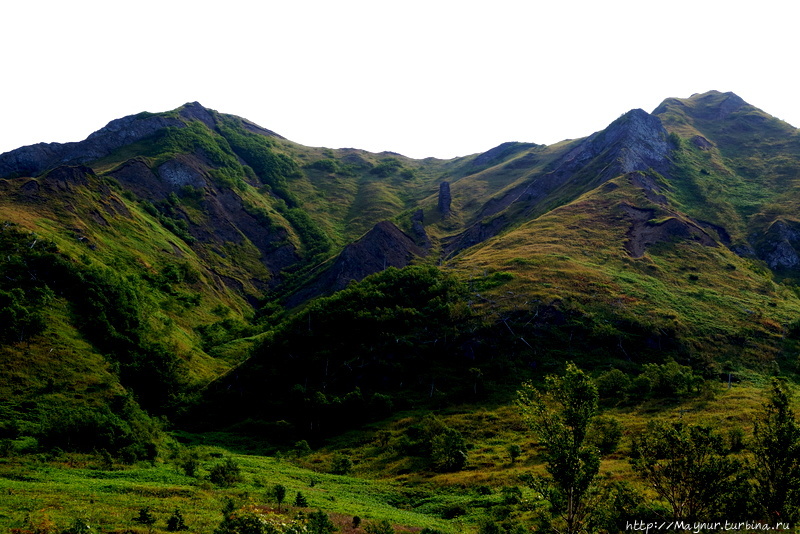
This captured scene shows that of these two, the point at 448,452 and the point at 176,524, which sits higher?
the point at 176,524

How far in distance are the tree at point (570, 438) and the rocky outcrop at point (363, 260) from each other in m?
107

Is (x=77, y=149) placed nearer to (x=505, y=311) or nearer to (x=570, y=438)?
(x=505, y=311)

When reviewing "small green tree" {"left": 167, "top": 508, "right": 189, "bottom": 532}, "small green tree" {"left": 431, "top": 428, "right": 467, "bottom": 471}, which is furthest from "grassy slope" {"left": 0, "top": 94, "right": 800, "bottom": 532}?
"small green tree" {"left": 431, "top": 428, "right": 467, "bottom": 471}

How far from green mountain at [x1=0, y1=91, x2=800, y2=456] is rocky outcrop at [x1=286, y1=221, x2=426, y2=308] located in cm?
66

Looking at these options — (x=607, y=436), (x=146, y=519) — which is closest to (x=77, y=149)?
(x=146, y=519)

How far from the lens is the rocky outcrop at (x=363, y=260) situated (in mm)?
130750

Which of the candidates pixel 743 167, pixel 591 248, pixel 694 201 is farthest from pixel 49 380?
pixel 743 167

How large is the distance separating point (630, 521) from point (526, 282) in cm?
6086

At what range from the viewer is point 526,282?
8600cm

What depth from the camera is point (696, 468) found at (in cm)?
2206

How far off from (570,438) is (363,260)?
377 feet

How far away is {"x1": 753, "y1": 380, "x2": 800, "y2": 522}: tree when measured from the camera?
834 inches

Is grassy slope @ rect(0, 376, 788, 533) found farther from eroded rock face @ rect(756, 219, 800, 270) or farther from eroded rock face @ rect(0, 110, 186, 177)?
eroded rock face @ rect(0, 110, 186, 177)

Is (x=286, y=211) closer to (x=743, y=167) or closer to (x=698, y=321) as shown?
(x=698, y=321)
